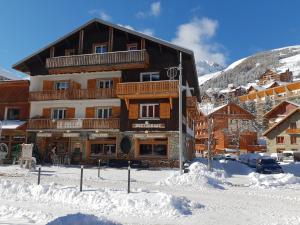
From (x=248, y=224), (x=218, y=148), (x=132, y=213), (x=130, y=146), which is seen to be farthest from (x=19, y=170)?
(x=218, y=148)

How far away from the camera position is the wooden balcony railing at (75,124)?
3066 centimetres

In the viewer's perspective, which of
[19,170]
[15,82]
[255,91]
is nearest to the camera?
[19,170]

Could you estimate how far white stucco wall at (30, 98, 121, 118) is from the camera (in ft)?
104

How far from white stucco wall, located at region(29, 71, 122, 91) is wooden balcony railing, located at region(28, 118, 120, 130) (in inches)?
153

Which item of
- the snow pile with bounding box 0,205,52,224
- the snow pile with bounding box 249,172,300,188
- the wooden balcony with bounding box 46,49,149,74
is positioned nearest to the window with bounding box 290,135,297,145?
the wooden balcony with bounding box 46,49,149,74

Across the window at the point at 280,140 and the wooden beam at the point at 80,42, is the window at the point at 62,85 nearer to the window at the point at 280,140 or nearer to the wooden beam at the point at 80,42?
the wooden beam at the point at 80,42

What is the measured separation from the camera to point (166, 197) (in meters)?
11.6

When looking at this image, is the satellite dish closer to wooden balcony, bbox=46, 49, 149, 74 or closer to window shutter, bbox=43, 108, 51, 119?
wooden balcony, bbox=46, 49, 149, 74

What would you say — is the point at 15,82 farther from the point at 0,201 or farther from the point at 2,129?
the point at 0,201

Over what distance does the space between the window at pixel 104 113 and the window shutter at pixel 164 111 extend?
5.34m

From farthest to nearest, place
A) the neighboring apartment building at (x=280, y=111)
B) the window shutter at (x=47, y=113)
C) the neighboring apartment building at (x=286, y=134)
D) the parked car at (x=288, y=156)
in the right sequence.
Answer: the neighboring apartment building at (x=280, y=111) → the neighboring apartment building at (x=286, y=134) → the parked car at (x=288, y=156) → the window shutter at (x=47, y=113)

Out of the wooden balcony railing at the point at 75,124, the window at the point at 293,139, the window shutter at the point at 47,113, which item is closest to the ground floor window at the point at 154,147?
the wooden balcony railing at the point at 75,124

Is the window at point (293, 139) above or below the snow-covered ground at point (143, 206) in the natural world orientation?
above

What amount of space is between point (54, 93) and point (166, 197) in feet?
78.2
